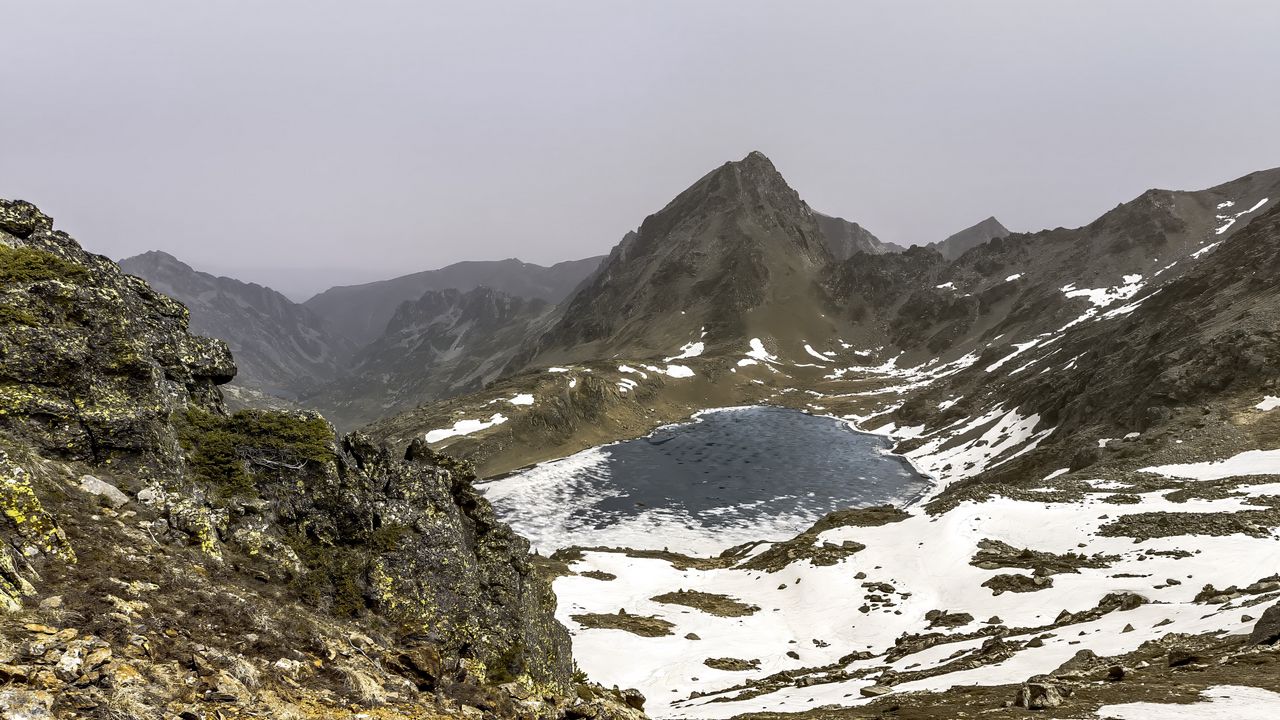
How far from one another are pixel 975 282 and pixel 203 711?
727 feet

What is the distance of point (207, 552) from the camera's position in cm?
1051

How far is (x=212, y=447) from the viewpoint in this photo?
542 inches

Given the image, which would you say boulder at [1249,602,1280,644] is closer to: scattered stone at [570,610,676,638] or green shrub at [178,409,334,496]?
scattered stone at [570,610,676,638]

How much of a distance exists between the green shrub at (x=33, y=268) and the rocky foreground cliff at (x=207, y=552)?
44 millimetres

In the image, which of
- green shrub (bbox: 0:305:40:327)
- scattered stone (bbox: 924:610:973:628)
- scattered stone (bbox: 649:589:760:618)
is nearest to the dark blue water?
scattered stone (bbox: 649:589:760:618)

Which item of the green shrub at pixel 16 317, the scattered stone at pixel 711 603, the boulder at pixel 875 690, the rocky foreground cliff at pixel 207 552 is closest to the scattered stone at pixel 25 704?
the rocky foreground cliff at pixel 207 552

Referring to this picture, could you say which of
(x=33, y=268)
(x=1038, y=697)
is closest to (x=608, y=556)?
(x=1038, y=697)

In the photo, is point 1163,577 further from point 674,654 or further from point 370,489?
point 370,489

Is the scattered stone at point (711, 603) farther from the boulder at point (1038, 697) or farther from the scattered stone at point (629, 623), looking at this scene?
the boulder at point (1038, 697)

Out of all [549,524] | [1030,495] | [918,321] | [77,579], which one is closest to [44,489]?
[77,579]

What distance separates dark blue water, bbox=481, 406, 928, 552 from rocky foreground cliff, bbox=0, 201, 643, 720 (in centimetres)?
4200

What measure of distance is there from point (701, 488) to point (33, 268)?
2620 inches

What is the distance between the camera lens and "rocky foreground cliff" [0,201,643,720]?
7.15 m

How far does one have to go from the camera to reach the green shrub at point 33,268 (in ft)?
39.1
